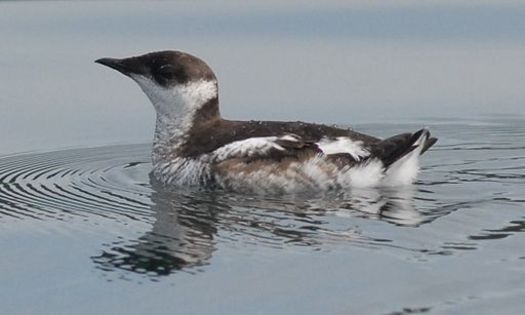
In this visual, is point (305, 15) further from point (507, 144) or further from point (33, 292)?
point (33, 292)

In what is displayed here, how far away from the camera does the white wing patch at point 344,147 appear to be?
37.7ft

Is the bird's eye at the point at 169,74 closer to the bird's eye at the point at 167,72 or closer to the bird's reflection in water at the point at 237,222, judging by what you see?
the bird's eye at the point at 167,72

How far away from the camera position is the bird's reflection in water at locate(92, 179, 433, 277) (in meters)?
9.38

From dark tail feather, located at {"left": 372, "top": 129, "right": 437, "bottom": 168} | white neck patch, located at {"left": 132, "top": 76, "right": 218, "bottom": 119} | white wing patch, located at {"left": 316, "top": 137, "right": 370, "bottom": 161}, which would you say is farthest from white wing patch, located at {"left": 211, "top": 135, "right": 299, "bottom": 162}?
white neck patch, located at {"left": 132, "top": 76, "right": 218, "bottom": 119}

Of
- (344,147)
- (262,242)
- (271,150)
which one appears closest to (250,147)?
(271,150)

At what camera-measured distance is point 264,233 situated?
9891 millimetres

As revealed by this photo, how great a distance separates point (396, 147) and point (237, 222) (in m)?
1.72

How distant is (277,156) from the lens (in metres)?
11.5

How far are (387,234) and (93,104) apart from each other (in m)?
5.53

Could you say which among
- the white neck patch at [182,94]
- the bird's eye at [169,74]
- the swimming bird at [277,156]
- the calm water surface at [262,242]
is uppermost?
the bird's eye at [169,74]

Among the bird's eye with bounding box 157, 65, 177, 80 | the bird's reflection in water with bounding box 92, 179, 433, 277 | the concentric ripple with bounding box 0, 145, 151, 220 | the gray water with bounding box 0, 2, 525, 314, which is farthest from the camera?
the bird's eye with bounding box 157, 65, 177, 80

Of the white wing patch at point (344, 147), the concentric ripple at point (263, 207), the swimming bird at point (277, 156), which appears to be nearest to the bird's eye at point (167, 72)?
the swimming bird at point (277, 156)

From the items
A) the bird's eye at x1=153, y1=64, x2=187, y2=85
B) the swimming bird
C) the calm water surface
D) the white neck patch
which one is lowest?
the calm water surface

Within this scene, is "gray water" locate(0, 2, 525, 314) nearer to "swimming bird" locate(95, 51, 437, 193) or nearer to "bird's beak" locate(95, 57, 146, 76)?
"swimming bird" locate(95, 51, 437, 193)
